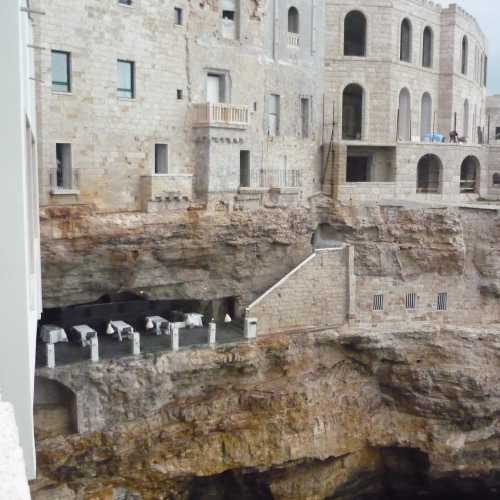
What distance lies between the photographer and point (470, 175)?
38688 mm

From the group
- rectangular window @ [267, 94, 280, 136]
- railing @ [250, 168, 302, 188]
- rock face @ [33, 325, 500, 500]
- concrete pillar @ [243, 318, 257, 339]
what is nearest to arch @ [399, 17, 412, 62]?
rectangular window @ [267, 94, 280, 136]

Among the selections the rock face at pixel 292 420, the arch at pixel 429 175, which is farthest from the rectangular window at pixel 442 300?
the arch at pixel 429 175

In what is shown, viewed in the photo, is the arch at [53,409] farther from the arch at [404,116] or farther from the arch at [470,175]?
the arch at [470,175]

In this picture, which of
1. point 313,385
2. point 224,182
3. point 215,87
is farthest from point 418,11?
point 313,385

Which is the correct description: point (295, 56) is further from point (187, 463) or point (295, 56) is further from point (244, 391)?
point (187, 463)

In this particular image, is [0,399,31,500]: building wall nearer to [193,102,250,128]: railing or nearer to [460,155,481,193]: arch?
[193,102,250,128]: railing

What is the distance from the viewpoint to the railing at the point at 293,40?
2859cm

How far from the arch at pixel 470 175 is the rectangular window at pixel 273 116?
12252 millimetres

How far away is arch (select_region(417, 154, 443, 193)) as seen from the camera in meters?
34.1

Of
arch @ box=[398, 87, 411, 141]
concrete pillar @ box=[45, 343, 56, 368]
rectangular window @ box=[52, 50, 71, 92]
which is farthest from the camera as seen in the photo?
arch @ box=[398, 87, 411, 141]

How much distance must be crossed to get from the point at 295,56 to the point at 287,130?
10.2ft

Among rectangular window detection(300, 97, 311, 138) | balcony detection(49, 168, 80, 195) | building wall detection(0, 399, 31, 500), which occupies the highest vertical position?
rectangular window detection(300, 97, 311, 138)

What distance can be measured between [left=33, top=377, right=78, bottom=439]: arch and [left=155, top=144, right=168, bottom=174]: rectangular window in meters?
8.10

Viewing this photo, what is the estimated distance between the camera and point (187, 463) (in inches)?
955
